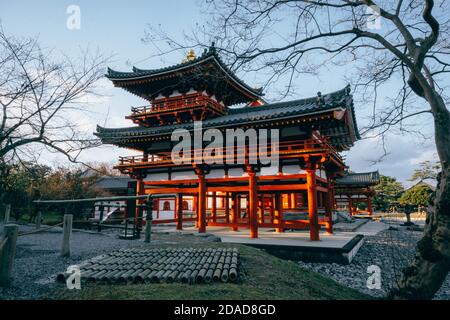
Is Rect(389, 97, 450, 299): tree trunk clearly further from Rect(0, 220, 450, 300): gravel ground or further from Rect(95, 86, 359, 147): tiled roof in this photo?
Rect(95, 86, 359, 147): tiled roof

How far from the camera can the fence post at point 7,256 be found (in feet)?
13.9

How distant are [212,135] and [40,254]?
8470 millimetres

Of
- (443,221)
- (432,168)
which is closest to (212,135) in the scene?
(443,221)

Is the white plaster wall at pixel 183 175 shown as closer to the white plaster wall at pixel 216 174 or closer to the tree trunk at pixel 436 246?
the white plaster wall at pixel 216 174

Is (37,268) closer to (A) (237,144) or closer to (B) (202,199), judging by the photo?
(B) (202,199)

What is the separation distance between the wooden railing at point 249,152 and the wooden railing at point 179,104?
10.2ft

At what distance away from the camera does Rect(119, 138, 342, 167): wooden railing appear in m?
10.6

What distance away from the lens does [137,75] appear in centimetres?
1639

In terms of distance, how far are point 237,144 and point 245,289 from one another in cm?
881

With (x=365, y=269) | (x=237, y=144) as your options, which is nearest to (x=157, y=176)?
(x=237, y=144)

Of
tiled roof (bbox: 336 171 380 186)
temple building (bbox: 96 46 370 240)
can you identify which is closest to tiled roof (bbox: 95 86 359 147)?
temple building (bbox: 96 46 370 240)

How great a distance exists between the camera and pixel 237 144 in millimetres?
12648

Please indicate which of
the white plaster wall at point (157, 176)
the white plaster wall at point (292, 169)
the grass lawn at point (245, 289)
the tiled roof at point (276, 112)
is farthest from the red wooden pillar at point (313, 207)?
the white plaster wall at point (157, 176)
